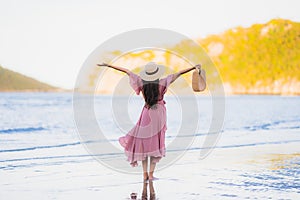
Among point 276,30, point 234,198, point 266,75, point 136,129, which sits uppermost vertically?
point 276,30

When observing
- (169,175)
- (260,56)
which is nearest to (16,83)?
(260,56)

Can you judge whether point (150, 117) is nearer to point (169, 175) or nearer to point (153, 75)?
point (153, 75)

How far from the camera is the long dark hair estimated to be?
19.9 ft

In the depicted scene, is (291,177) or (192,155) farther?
(192,155)

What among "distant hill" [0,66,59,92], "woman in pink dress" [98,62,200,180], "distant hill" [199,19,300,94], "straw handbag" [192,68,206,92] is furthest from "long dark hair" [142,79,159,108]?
"distant hill" [199,19,300,94]

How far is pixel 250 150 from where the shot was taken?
11.8 meters

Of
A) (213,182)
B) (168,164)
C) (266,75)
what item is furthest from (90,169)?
(266,75)

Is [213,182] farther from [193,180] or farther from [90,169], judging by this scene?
[90,169]

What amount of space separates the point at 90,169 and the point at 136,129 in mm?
2807

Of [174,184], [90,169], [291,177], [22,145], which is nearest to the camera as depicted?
[174,184]

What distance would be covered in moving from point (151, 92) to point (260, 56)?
5658 inches

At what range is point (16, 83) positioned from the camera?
10756 centimetres

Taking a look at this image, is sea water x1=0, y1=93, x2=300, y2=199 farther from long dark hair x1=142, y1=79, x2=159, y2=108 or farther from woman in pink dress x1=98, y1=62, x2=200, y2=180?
long dark hair x1=142, y1=79, x2=159, y2=108

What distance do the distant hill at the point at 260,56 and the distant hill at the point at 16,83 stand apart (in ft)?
169
